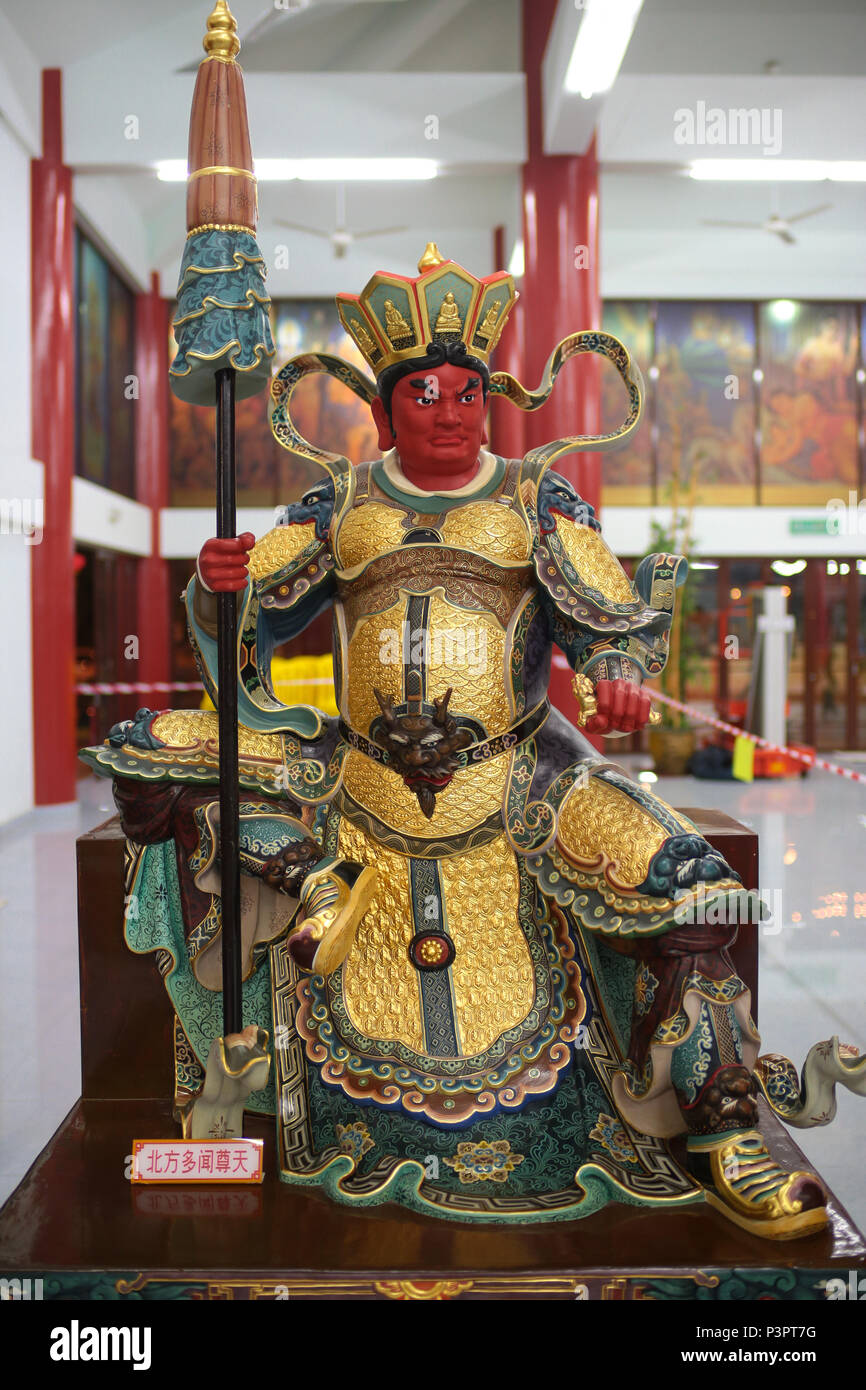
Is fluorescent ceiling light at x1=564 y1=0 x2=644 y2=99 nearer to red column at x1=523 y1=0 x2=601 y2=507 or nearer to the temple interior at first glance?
the temple interior

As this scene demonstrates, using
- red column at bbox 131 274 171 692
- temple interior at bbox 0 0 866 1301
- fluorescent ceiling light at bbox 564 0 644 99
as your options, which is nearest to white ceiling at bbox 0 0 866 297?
temple interior at bbox 0 0 866 1301

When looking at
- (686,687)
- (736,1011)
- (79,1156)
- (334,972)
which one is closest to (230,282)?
(334,972)

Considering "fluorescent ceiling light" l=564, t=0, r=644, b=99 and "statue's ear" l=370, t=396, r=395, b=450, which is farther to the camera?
"fluorescent ceiling light" l=564, t=0, r=644, b=99

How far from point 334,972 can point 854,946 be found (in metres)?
2.91

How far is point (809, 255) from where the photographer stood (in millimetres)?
11070

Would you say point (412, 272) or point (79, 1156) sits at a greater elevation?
point (412, 272)

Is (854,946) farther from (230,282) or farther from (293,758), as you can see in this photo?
(230,282)

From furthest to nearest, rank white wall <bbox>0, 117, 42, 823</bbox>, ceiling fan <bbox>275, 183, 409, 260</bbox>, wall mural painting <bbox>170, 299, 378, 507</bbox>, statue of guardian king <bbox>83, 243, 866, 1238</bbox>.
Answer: wall mural painting <bbox>170, 299, 378, 507</bbox> → ceiling fan <bbox>275, 183, 409, 260</bbox> → white wall <bbox>0, 117, 42, 823</bbox> → statue of guardian king <bbox>83, 243, 866, 1238</bbox>

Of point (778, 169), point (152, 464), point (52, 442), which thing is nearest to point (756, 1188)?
point (52, 442)

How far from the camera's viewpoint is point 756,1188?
1.88 meters

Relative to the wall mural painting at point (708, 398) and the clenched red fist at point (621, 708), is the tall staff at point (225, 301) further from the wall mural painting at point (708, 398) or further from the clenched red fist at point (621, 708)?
the wall mural painting at point (708, 398)

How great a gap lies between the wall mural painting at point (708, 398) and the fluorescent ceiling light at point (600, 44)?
5257mm

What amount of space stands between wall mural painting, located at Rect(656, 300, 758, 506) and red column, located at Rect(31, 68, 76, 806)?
6041 millimetres

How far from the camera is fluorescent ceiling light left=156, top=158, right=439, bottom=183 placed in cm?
762
